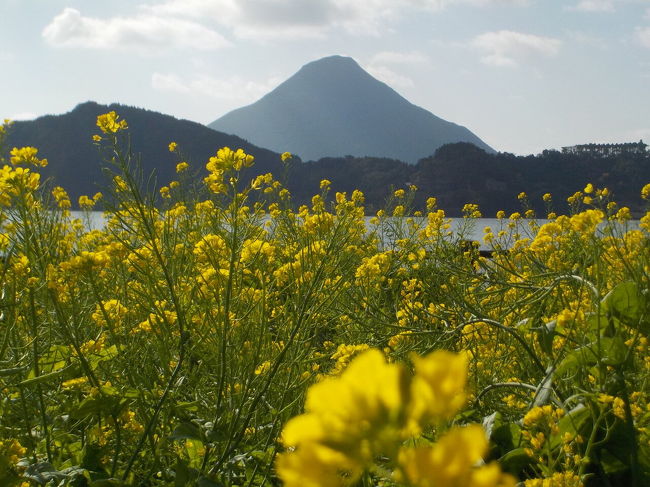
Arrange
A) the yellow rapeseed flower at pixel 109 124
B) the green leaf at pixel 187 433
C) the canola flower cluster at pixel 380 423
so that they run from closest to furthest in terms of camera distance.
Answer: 1. the canola flower cluster at pixel 380 423
2. the green leaf at pixel 187 433
3. the yellow rapeseed flower at pixel 109 124

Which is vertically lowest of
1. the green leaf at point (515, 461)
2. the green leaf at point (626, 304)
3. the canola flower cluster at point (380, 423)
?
the green leaf at point (515, 461)

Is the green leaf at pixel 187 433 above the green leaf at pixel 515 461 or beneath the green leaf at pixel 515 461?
above

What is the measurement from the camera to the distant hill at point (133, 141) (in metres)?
36.0

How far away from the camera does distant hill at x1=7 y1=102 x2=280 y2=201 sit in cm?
3600

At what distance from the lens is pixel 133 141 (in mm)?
36562

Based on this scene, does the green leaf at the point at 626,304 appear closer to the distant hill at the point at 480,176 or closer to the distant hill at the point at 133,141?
the distant hill at the point at 480,176

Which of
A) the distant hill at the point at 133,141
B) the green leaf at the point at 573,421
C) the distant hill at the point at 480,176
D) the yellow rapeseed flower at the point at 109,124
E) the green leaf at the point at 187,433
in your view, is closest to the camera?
the green leaf at the point at 187,433

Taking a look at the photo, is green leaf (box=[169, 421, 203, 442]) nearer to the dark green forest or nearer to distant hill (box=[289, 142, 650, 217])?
distant hill (box=[289, 142, 650, 217])

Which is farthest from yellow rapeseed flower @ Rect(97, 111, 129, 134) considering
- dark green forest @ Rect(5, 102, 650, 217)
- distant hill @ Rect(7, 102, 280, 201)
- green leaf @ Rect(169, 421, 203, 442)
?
distant hill @ Rect(7, 102, 280, 201)

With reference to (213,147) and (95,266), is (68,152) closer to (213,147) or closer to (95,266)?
(213,147)

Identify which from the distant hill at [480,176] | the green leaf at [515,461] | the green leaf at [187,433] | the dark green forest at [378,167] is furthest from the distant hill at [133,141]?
the green leaf at [515,461]

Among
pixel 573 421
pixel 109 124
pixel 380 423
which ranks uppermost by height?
pixel 109 124

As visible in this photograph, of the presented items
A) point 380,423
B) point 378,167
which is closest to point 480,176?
point 378,167

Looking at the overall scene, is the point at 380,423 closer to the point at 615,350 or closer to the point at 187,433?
the point at 187,433
